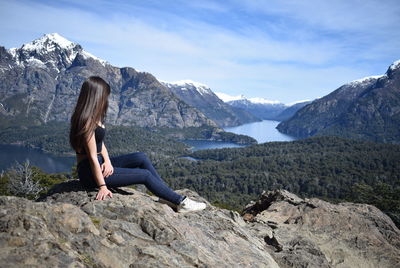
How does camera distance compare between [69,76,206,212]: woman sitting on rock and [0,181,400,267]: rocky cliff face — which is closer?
[0,181,400,267]: rocky cliff face

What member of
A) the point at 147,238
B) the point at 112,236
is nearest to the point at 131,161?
the point at 147,238

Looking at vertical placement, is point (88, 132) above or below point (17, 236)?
above

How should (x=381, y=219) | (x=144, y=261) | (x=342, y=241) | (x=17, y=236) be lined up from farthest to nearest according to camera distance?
1. (x=381, y=219)
2. (x=342, y=241)
3. (x=144, y=261)
4. (x=17, y=236)

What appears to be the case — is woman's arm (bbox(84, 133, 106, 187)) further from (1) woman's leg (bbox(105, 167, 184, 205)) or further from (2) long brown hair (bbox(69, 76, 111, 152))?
(1) woman's leg (bbox(105, 167, 184, 205))

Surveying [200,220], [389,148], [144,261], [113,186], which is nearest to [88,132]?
[113,186]

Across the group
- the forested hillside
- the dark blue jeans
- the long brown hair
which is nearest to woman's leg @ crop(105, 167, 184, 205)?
the dark blue jeans

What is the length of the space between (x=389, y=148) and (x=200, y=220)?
225689 millimetres

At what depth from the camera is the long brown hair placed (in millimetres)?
6461

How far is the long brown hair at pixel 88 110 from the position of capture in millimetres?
6461

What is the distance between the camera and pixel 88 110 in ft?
21.2

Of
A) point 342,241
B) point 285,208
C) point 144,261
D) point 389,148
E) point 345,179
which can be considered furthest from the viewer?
point 389,148

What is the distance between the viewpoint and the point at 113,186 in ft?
24.9

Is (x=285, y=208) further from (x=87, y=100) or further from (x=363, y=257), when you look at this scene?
(x=87, y=100)

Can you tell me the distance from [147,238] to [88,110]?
2.92 m
